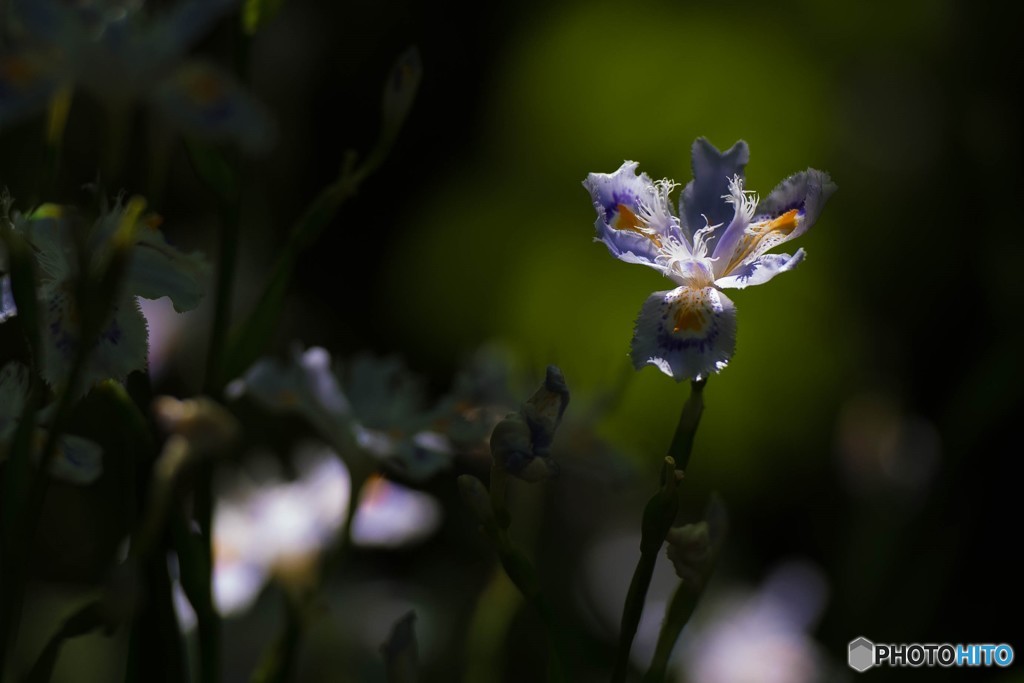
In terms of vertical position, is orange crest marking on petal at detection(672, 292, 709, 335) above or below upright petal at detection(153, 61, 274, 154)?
below

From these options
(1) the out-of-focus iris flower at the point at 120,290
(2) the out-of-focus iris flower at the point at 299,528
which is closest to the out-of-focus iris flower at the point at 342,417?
(2) the out-of-focus iris flower at the point at 299,528

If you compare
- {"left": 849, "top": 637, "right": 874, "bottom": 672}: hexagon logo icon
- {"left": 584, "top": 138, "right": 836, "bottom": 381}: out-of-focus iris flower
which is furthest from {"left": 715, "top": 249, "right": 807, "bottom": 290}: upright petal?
{"left": 849, "top": 637, "right": 874, "bottom": 672}: hexagon logo icon

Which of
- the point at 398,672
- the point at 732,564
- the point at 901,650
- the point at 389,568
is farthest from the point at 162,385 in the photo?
the point at 398,672

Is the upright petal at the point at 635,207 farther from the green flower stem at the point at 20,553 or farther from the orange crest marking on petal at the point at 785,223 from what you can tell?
the green flower stem at the point at 20,553

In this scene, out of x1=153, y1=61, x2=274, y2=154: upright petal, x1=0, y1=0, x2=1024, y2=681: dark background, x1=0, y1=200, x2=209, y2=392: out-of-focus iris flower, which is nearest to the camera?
x1=153, y1=61, x2=274, y2=154: upright petal

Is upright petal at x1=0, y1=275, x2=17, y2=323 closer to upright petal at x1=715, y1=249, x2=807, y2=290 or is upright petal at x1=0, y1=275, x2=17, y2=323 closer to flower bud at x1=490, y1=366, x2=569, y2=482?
flower bud at x1=490, y1=366, x2=569, y2=482

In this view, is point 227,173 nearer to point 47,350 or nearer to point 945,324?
point 47,350
